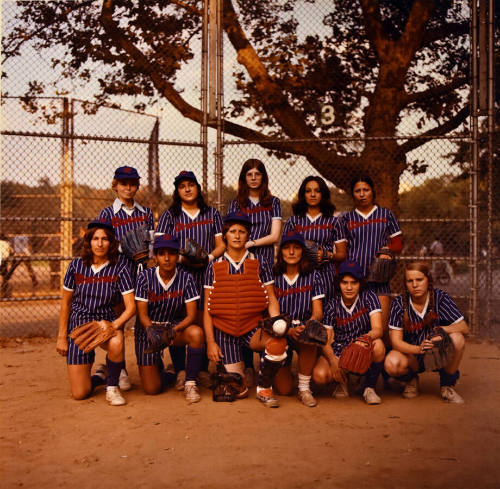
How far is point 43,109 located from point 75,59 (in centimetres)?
83

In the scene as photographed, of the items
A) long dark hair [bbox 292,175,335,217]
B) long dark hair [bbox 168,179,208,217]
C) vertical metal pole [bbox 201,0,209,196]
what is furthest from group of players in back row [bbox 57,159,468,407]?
vertical metal pole [bbox 201,0,209,196]

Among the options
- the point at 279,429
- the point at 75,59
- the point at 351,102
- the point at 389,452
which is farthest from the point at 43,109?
the point at 389,452

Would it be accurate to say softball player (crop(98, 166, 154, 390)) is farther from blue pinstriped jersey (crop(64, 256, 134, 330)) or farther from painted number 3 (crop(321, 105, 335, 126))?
painted number 3 (crop(321, 105, 335, 126))

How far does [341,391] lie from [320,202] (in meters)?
1.52

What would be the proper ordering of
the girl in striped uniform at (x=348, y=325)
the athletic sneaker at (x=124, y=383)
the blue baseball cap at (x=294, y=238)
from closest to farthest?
the girl in striped uniform at (x=348, y=325), the blue baseball cap at (x=294, y=238), the athletic sneaker at (x=124, y=383)

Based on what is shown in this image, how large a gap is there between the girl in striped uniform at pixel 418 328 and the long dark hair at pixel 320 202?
0.87m

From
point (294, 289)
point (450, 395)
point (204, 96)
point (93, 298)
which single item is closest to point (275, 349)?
point (294, 289)

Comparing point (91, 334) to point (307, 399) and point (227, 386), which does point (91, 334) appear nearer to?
point (227, 386)

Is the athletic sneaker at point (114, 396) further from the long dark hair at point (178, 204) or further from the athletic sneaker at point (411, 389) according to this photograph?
the athletic sneaker at point (411, 389)

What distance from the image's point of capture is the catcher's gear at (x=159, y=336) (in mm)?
4305

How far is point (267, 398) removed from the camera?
4.35m

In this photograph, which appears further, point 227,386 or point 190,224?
point 190,224

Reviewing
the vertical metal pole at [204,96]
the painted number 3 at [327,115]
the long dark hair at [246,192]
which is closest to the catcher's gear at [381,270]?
the long dark hair at [246,192]

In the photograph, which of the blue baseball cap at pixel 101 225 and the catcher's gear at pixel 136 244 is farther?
the catcher's gear at pixel 136 244
